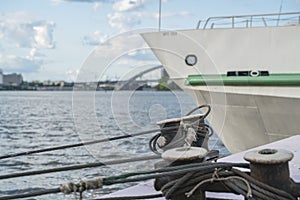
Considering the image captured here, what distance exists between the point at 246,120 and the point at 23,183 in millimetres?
4108

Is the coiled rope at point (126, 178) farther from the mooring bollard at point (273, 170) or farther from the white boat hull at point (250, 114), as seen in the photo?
the white boat hull at point (250, 114)

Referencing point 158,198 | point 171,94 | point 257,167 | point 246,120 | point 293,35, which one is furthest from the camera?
point 246,120

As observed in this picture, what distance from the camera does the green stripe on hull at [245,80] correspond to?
6.46m

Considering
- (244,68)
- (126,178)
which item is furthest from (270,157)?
(244,68)

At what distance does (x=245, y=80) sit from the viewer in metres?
6.82

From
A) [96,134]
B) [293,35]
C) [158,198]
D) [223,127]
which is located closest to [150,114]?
[96,134]

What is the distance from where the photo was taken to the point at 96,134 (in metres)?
3.05

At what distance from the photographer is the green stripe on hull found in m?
6.46

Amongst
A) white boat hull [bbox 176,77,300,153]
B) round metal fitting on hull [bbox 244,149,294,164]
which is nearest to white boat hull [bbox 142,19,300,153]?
white boat hull [bbox 176,77,300,153]

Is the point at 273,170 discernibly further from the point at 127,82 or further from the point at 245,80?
the point at 245,80

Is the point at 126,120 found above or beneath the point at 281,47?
beneath

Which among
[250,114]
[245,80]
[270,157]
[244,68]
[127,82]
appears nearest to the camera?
[270,157]

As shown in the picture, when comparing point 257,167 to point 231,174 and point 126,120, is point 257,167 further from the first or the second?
point 126,120

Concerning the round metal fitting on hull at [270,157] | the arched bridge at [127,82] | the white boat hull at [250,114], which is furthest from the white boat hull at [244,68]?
the round metal fitting on hull at [270,157]
